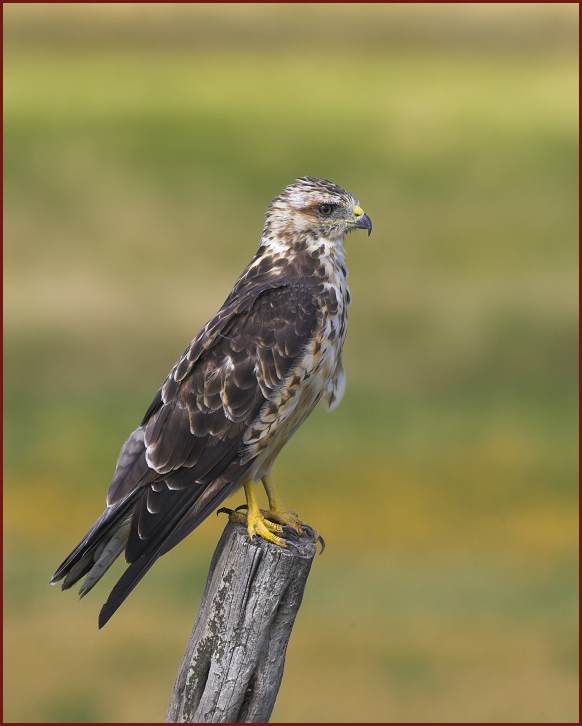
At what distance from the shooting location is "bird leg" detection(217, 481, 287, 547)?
5.86m

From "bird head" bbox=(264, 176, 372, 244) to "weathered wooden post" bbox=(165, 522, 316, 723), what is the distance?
1828 mm

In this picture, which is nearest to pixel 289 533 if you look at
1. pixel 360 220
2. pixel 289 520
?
pixel 289 520

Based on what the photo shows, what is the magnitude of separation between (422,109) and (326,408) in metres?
17.3

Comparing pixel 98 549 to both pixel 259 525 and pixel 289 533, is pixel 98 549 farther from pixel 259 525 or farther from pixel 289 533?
pixel 289 533

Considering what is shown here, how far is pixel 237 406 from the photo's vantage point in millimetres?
6047

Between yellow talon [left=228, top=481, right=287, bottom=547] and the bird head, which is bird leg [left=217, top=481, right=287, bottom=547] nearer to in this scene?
yellow talon [left=228, top=481, right=287, bottom=547]

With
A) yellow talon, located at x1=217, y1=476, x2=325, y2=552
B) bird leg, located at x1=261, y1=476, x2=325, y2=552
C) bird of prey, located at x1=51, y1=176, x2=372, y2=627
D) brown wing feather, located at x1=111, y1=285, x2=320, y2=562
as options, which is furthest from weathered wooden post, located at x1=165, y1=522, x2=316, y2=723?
bird leg, located at x1=261, y1=476, x2=325, y2=552

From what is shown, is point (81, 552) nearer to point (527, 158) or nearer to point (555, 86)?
point (527, 158)

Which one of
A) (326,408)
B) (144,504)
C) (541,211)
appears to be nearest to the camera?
(144,504)

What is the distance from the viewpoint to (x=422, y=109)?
22.9m

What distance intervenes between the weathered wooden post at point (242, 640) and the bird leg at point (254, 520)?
0.22m

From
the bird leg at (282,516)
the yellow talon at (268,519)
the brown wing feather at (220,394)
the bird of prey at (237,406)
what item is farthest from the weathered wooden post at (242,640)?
the bird leg at (282,516)

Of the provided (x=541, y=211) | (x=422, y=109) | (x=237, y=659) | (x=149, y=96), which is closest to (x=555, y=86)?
(x=422, y=109)

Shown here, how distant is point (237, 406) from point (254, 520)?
1.85 ft
